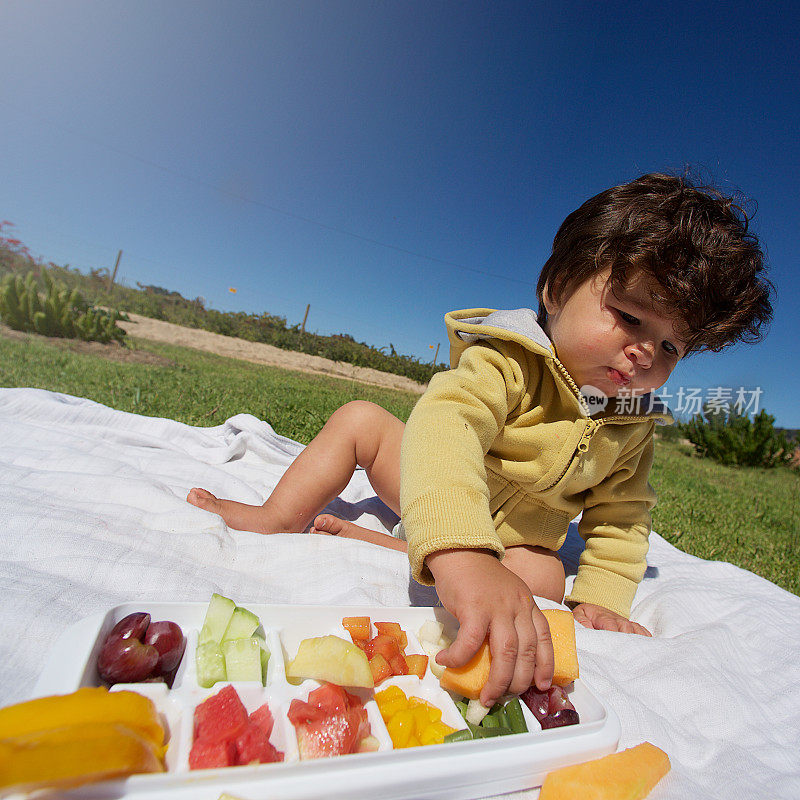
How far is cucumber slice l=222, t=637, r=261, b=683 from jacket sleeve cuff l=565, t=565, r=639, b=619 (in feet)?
4.13

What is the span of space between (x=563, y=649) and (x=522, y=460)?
0.72 metres

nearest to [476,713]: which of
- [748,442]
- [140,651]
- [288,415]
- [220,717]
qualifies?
[220,717]

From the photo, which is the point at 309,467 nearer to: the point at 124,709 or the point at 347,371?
the point at 124,709

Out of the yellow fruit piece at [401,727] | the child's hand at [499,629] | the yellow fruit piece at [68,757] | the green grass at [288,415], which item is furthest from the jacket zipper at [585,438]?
the green grass at [288,415]

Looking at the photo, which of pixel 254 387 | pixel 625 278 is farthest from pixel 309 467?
pixel 254 387

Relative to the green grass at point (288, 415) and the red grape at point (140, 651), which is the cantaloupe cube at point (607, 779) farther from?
the green grass at point (288, 415)

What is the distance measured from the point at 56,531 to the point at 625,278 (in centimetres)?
160

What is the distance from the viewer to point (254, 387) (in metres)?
5.47

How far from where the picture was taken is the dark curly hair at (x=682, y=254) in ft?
4.27

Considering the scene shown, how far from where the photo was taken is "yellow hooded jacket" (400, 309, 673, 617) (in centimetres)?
106

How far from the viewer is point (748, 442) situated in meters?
9.77

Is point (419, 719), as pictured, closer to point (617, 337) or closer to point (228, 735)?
point (228, 735)

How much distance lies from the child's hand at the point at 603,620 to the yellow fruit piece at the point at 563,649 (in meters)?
0.68

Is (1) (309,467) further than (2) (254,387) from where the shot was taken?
No
